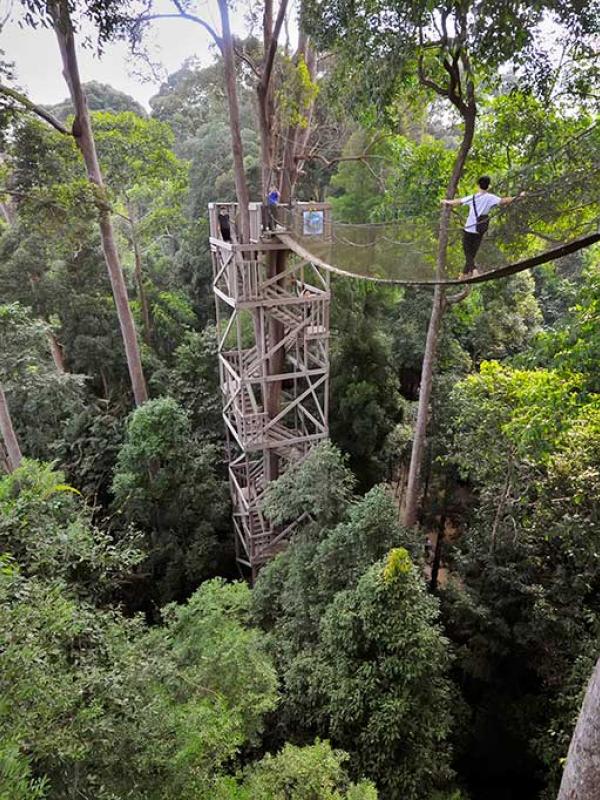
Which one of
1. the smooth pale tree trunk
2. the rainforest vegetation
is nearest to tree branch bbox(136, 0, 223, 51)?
the rainforest vegetation

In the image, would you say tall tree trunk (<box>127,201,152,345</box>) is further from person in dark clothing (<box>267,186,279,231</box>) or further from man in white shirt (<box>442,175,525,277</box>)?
man in white shirt (<box>442,175,525,277</box>)

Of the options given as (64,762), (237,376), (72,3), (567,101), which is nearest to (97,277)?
(237,376)

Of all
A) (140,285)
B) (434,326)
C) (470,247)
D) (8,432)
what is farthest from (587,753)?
(140,285)

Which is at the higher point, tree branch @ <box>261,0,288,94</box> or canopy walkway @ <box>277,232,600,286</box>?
tree branch @ <box>261,0,288,94</box>

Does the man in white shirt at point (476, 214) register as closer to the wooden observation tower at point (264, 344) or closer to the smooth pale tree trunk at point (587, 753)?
the wooden observation tower at point (264, 344)

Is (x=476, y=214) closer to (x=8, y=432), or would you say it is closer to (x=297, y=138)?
A: (x=297, y=138)

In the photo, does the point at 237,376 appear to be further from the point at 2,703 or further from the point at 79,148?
the point at 2,703
